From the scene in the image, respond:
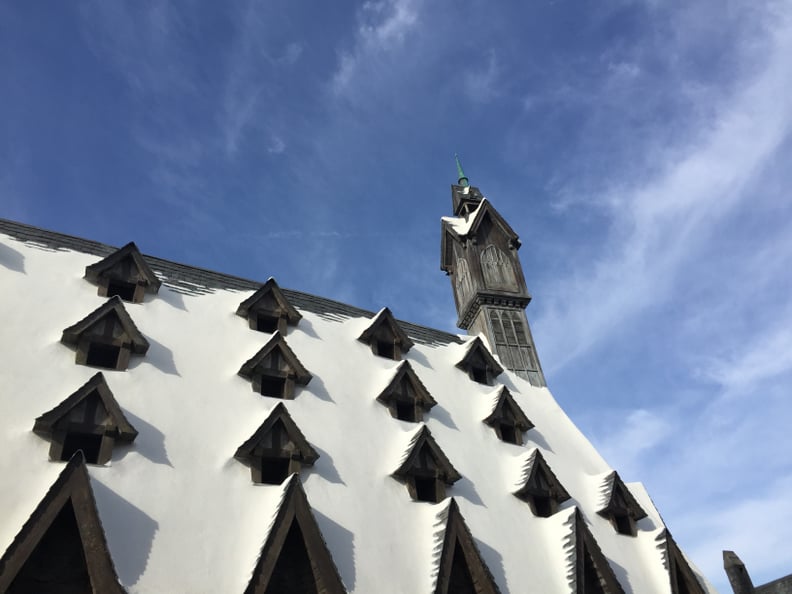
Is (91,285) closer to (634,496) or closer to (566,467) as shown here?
(566,467)

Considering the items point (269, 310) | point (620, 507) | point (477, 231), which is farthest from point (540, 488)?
point (477, 231)

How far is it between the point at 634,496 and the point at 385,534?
10482 millimetres

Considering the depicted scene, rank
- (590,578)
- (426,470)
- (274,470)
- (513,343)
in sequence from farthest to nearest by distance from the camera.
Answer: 1. (513,343)
2. (426,470)
3. (590,578)
4. (274,470)

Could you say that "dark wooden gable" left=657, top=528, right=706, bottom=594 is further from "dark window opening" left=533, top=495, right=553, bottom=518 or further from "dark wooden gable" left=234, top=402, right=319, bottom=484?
"dark wooden gable" left=234, top=402, right=319, bottom=484

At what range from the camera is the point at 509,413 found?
65.0ft

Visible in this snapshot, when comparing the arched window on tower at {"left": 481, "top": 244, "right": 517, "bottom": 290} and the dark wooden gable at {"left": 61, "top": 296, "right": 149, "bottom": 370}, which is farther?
the arched window on tower at {"left": 481, "top": 244, "right": 517, "bottom": 290}

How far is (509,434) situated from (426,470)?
15.4ft

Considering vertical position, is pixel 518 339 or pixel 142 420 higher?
pixel 518 339

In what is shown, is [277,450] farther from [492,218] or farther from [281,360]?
[492,218]

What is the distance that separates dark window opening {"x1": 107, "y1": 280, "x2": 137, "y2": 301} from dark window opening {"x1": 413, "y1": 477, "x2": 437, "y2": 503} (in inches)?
382

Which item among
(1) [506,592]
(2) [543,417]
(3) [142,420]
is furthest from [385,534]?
(2) [543,417]

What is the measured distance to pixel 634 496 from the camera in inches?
786

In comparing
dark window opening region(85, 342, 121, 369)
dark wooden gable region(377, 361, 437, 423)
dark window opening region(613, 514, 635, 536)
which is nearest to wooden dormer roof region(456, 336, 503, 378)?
dark wooden gable region(377, 361, 437, 423)

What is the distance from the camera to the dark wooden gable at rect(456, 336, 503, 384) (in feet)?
71.0
